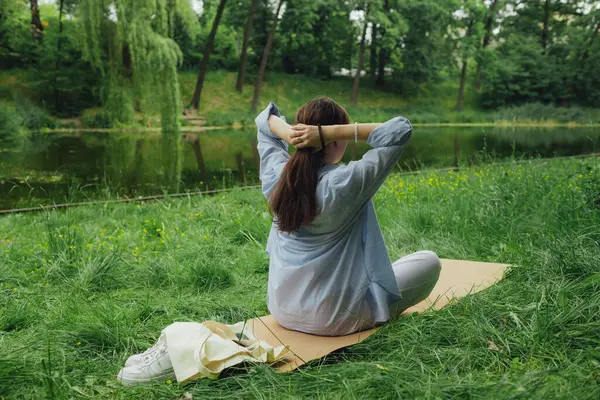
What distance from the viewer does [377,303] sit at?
2.61 metres

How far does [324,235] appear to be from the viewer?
2.51 meters

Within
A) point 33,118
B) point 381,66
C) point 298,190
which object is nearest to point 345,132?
point 298,190

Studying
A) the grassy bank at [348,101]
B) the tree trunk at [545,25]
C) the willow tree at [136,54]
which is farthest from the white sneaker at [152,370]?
the tree trunk at [545,25]

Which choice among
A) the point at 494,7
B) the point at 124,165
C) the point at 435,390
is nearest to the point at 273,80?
the point at 494,7

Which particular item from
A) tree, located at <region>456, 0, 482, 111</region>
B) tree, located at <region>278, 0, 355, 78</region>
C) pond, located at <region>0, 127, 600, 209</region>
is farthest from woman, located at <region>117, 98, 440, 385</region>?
tree, located at <region>456, 0, 482, 111</region>

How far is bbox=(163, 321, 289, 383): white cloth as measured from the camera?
221 centimetres

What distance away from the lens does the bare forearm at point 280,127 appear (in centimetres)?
258

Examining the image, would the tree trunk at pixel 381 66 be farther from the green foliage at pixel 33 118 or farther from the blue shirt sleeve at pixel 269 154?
the blue shirt sleeve at pixel 269 154

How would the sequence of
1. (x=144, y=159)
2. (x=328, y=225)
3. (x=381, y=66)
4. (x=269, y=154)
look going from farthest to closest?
(x=381, y=66) → (x=144, y=159) → (x=269, y=154) → (x=328, y=225)

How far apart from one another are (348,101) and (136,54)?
14699 mm

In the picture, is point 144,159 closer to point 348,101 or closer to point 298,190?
point 298,190

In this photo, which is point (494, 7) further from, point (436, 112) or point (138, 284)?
point (138, 284)

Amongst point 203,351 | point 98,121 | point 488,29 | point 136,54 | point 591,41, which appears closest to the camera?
point 203,351

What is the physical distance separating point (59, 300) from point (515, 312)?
2431 millimetres
